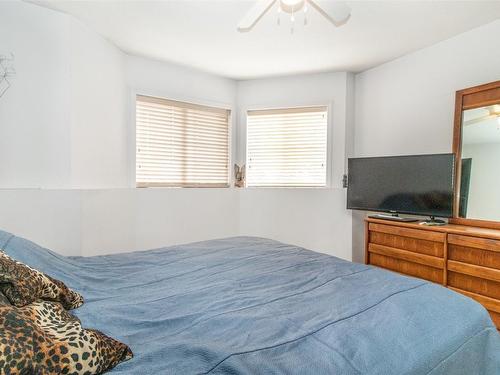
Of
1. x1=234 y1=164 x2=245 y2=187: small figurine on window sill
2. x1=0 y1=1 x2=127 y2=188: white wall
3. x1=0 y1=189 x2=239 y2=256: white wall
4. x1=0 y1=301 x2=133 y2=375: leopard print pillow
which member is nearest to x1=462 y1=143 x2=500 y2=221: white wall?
x1=234 y1=164 x2=245 y2=187: small figurine on window sill

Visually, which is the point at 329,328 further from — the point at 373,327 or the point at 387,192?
the point at 387,192

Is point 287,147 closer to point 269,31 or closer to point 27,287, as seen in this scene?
point 269,31

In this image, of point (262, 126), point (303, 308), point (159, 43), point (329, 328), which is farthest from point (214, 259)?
point (262, 126)

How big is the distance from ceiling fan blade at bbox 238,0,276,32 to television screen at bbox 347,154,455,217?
1.88 m

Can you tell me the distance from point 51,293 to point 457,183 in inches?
116

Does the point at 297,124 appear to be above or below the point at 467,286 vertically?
above

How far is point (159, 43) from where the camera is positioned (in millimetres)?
2889

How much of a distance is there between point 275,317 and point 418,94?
Answer: 2911 mm

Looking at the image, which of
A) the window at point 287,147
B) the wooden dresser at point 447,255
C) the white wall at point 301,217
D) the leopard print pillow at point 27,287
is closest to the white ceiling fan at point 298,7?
the leopard print pillow at point 27,287

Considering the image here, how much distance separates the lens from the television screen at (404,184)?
2.58 meters

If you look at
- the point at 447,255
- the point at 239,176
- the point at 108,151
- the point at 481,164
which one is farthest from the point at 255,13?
the point at 239,176

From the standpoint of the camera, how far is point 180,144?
3611 millimetres

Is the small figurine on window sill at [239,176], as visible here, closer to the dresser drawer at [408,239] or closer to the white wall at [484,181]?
the dresser drawer at [408,239]

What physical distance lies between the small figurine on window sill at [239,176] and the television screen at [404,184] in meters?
1.33
